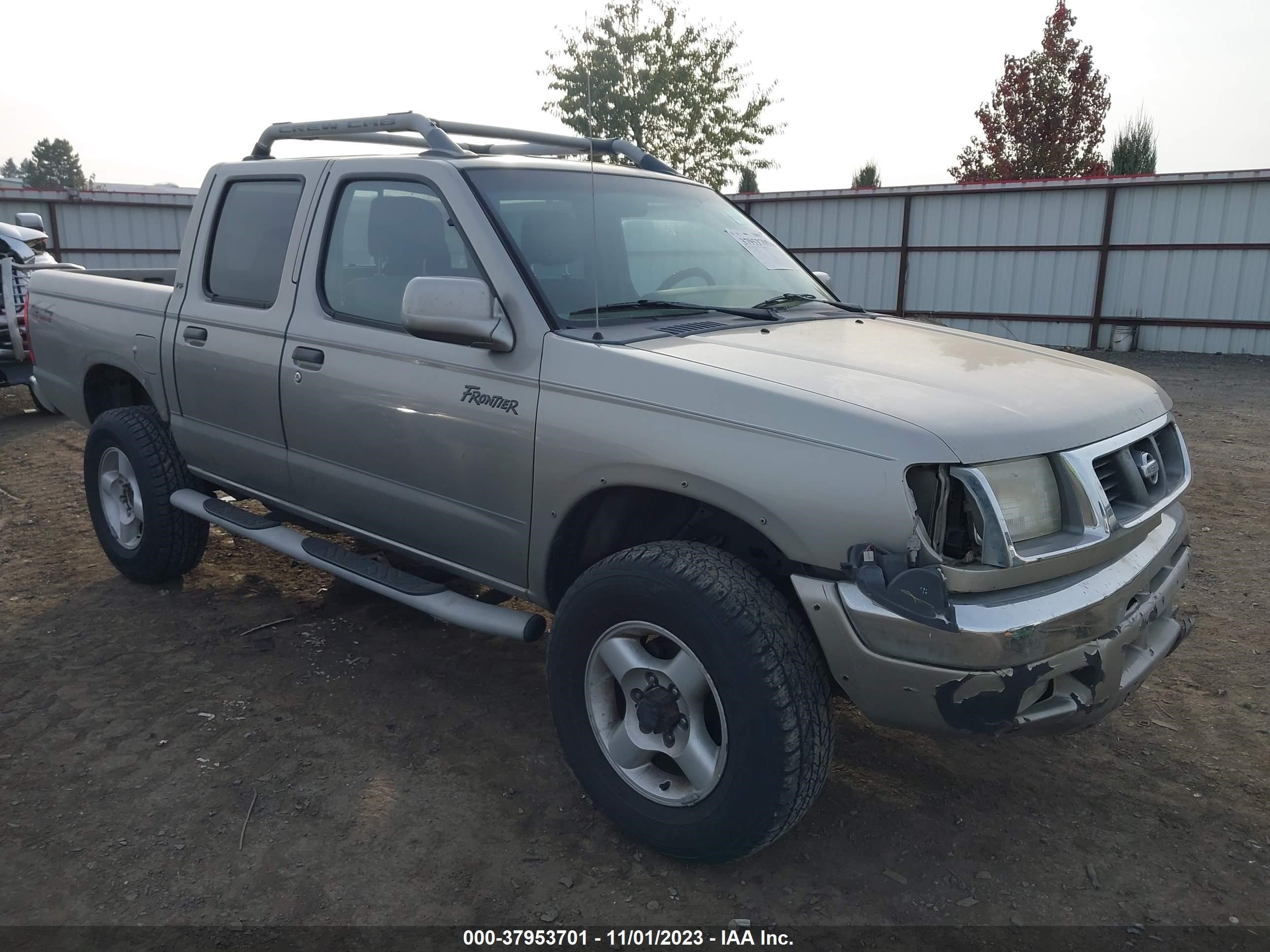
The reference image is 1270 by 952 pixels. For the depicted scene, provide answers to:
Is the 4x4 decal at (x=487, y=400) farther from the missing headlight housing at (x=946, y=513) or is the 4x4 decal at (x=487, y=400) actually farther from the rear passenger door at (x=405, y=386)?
the missing headlight housing at (x=946, y=513)

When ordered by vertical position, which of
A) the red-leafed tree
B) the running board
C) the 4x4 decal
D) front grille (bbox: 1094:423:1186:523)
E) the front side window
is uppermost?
the red-leafed tree

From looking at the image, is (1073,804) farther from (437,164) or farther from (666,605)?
(437,164)

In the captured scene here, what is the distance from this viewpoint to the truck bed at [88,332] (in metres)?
4.52

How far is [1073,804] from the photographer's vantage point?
310 centimetres

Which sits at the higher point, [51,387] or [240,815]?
[51,387]

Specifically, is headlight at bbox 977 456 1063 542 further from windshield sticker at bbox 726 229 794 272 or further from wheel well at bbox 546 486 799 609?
windshield sticker at bbox 726 229 794 272

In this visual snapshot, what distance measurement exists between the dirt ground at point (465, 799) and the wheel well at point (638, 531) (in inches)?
28.9

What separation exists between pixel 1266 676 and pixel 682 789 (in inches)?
104

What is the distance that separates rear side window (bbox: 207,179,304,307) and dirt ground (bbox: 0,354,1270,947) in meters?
1.48

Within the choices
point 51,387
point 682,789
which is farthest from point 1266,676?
point 51,387

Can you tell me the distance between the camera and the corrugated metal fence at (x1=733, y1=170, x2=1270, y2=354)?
48.8 feet

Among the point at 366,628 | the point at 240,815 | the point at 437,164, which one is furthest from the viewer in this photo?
the point at 366,628

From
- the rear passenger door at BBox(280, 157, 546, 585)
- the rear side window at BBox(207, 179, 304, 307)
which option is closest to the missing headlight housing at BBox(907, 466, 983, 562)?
the rear passenger door at BBox(280, 157, 546, 585)

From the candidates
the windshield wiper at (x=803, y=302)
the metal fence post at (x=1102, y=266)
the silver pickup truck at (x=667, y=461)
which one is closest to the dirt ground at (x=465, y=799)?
the silver pickup truck at (x=667, y=461)
